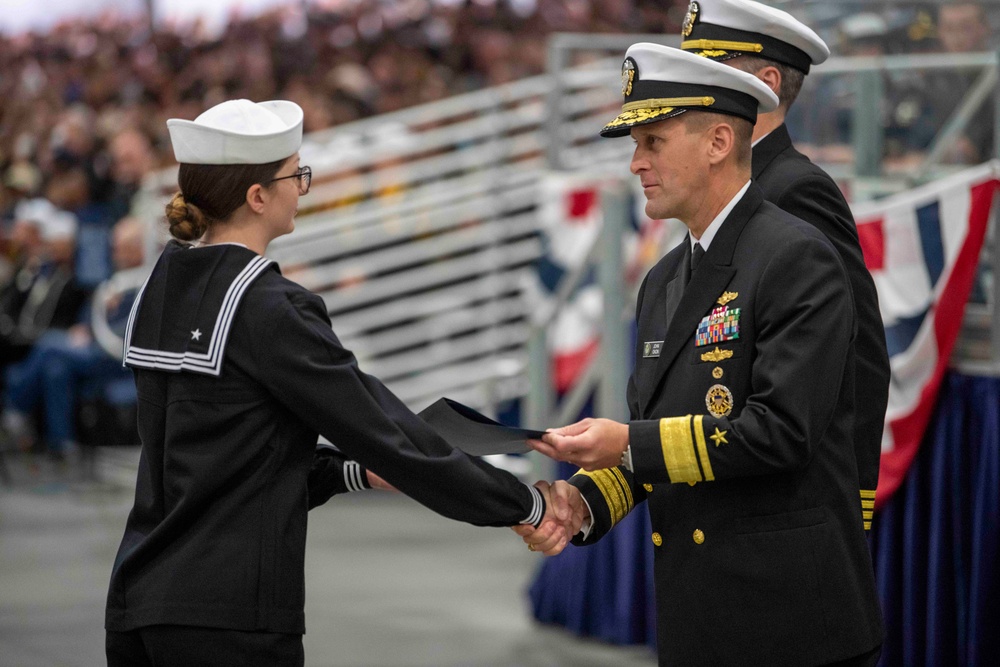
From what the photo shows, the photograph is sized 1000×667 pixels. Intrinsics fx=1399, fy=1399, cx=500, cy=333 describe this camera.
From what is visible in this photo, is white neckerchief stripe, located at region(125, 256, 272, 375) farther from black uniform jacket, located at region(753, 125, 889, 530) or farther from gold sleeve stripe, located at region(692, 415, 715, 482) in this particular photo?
black uniform jacket, located at region(753, 125, 889, 530)

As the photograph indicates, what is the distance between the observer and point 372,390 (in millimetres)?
2352

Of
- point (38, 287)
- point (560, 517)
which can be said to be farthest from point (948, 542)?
point (38, 287)

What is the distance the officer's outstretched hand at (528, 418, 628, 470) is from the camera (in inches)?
89.7

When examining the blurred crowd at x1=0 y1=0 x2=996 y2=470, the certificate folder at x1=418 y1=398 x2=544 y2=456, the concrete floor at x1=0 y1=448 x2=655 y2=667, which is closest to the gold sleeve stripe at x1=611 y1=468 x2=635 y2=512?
the certificate folder at x1=418 y1=398 x2=544 y2=456

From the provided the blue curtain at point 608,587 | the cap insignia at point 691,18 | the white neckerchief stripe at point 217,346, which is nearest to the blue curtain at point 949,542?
the blue curtain at point 608,587

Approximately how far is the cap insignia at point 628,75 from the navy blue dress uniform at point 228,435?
0.58 metres

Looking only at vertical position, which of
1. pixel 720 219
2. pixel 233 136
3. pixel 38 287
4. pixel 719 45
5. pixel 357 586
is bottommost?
pixel 357 586

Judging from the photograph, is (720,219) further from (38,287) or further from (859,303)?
(38,287)

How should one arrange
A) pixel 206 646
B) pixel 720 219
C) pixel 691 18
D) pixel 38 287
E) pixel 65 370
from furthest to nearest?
pixel 38 287 → pixel 65 370 → pixel 691 18 → pixel 720 219 → pixel 206 646

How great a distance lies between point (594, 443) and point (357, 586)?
12.8ft

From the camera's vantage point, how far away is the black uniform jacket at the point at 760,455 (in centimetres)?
209

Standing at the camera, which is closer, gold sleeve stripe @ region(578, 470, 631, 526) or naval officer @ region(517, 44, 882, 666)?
naval officer @ region(517, 44, 882, 666)

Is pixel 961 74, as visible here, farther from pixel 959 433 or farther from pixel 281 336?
pixel 281 336

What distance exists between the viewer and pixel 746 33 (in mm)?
2605
